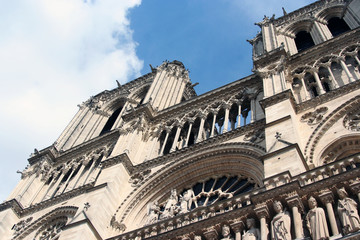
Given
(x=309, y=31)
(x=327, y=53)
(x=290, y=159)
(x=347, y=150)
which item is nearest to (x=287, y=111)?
(x=347, y=150)

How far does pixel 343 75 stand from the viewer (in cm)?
1683

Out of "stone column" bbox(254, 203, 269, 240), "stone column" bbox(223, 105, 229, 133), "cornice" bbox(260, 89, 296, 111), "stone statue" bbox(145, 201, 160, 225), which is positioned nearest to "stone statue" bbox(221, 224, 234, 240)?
"stone column" bbox(254, 203, 269, 240)

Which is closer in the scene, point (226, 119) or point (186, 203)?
point (186, 203)

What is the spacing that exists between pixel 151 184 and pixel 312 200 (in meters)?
7.97

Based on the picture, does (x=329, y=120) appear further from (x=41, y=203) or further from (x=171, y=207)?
(x=41, y=203)

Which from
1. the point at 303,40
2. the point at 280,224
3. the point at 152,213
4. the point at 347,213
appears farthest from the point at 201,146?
the point at 303,40

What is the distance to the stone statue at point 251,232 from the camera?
9605 mm

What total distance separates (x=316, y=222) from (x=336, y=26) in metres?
17.4

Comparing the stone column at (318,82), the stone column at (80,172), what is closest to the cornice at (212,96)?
the stone column at (318,82)

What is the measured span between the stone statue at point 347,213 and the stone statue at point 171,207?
573 cm

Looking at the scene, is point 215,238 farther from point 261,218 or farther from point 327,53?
point 327,53

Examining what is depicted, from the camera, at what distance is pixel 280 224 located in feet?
30.3

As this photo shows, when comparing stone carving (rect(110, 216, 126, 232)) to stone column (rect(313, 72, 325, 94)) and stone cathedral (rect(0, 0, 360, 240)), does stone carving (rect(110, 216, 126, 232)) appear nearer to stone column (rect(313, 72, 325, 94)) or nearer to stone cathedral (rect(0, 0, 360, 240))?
stone cathedral (rect(0, 0, 360, 240))

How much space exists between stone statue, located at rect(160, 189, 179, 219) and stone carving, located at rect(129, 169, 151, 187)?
197 cm
